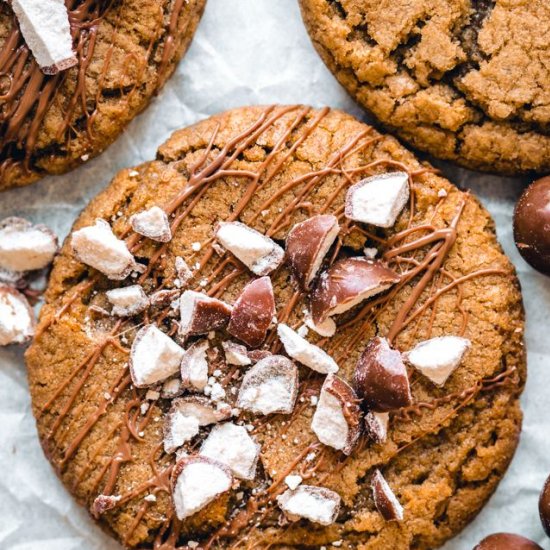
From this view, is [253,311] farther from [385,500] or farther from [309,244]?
[385,500]

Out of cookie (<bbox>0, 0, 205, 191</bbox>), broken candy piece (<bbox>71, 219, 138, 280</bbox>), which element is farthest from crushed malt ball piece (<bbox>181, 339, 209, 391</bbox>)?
cookie (<bbox>0, 0, 205, 191</bbox>)

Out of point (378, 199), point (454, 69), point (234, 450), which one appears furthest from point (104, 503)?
point (454, 69)

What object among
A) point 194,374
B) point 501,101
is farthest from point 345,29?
point 194,374

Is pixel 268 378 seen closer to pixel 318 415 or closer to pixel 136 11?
pixel 318 415

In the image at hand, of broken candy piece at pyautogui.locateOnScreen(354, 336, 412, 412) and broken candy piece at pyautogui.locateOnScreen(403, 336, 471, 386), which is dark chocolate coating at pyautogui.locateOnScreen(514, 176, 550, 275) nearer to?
broken candy piece at pyautogui.locateOnScreen(403, 336, 471, 386)

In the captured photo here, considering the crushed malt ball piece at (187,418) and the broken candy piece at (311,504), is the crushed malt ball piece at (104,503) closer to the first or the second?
the crushed malt ball piece at (187,418)

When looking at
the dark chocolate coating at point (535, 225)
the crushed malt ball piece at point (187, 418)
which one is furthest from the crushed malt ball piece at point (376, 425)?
the dark chocolate coating at point (535, 225)

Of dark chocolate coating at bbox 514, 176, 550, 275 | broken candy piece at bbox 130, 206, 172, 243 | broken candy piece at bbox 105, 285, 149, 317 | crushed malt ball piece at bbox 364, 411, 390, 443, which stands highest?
dark chocolate coating at bbox 514, 176, 550, 275
